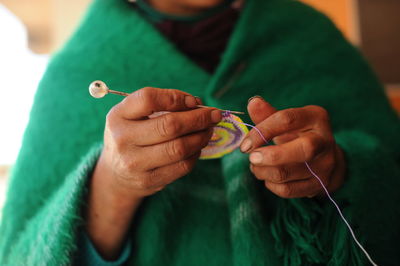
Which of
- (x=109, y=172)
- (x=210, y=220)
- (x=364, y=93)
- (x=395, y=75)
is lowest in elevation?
(x=395, y=75)

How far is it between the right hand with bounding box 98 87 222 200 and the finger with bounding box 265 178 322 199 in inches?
4.8

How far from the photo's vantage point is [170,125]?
0.33 m

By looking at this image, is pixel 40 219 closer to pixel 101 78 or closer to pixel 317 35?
pixel 101 78

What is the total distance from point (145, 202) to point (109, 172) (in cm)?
13

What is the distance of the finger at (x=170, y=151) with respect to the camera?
0.35m

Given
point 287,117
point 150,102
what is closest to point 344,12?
point 287,117

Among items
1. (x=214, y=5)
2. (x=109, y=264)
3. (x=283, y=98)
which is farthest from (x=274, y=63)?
(x=109, y=264)

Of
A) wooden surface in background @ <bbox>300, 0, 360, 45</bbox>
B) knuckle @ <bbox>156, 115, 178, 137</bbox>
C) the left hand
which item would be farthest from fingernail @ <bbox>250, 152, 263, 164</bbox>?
wooden surface in background @ <bbox>300, 0, 360, 45</bbox>

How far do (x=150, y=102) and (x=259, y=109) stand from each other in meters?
0.14

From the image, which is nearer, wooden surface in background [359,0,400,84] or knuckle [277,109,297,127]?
knuckle [277,109,297,127]

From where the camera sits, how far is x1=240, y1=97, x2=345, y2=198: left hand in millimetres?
361

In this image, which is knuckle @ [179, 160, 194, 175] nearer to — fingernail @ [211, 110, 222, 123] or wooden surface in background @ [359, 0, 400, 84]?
fingernail @ [211, 110, 222, 123]

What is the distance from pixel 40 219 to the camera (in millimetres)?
538

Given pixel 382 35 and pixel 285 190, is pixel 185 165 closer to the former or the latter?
pixel 285 190
